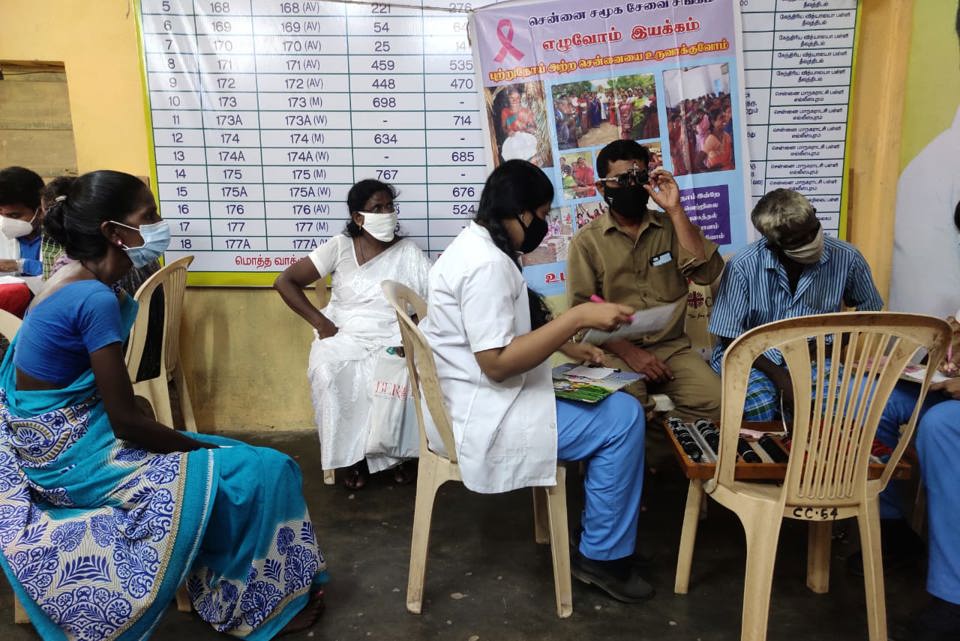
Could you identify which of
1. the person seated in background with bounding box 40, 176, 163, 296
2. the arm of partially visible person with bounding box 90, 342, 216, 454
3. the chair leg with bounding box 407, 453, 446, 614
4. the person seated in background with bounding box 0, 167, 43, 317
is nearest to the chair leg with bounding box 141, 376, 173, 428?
the person seated in background with bounding box 40, 176, 163, 296

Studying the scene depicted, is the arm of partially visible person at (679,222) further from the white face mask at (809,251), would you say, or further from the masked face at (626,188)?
the white face mask at (809,251)

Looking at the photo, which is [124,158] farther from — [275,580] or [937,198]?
[937,198]

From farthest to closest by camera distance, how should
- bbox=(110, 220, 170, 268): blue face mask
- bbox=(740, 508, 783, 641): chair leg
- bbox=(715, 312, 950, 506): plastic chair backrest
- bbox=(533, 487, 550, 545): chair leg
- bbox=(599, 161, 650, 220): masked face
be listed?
bbox=(599, 161, 650, 220): masked face → bbox=(533, 487, 550, 545): chair leg → bbox=(110, 220, 170, 268): blue face mask → bbox=(740, 508, 783, 641): chair leg → bbox=(715, 312, 950, 506): plastic chair backrest

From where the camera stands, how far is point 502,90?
3518 millimetres

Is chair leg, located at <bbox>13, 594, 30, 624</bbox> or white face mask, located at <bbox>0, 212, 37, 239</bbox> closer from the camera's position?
chair leg, located at <bbox>13, 594, 30, 624</bbox>

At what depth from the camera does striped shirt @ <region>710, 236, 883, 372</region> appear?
2697 millimetres

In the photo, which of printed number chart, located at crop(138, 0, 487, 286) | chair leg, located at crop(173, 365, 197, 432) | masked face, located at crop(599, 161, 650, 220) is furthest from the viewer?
chair leg, located at crop(173, 365, 197, 432)

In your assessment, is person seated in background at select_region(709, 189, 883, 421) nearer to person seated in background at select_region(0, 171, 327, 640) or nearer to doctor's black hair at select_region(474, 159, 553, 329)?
doctor's black hair at select_region(474, 159, 553, 329)

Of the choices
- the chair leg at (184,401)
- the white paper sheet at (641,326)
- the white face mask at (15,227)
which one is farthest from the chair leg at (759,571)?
the white face mask at (15,227)

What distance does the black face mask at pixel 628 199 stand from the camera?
2898mm

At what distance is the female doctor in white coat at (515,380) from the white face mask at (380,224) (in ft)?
4.17

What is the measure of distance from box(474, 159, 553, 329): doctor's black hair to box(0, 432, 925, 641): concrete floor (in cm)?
118

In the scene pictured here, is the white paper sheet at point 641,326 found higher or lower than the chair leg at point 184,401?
higher

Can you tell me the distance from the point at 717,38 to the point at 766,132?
20.8 inches
